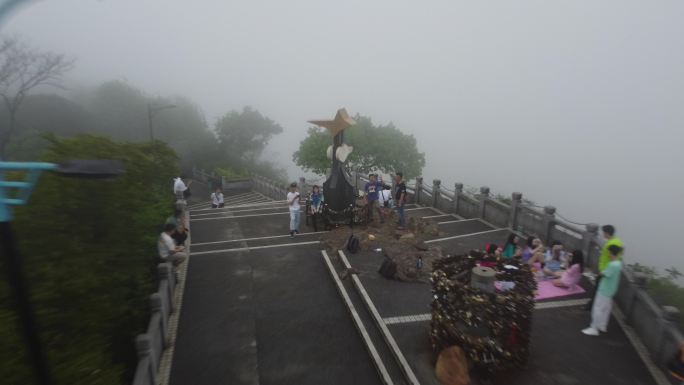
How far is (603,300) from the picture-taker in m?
7.91

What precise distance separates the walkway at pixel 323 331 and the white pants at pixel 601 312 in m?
0.29

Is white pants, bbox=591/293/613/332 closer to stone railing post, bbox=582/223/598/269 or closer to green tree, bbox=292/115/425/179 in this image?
stone railing post, bbox=582/223/598/269

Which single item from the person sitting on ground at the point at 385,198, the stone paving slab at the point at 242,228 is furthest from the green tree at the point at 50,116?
the person sitting on ground at the point at 385,198

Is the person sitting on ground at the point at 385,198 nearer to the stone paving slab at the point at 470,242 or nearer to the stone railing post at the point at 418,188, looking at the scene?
the stone railing post at the point at 418,188

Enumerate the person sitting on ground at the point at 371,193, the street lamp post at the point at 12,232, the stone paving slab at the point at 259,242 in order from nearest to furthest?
the street lamp post at the point at 12,232, the stone paving slab at the point at 259,242, the person sitting on ground at the point at 371,193

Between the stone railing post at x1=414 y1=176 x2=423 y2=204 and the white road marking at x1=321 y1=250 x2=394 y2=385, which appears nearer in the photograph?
the white road marking at x1=321 y1=250 x2=394 y2=385

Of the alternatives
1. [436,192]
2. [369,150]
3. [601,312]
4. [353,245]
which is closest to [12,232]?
[601,312]

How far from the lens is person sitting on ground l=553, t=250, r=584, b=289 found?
31.4ft

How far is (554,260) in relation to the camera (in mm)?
10586

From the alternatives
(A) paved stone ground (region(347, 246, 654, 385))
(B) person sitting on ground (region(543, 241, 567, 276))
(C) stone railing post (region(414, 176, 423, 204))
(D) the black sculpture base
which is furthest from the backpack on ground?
(C) stone railing post (region(414, 176, 423, 204))

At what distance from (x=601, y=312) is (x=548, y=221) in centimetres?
504

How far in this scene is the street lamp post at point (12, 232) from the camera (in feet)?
9.78

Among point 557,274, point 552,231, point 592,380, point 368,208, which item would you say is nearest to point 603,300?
point 592,380

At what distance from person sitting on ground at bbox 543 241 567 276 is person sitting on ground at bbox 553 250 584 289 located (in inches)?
16.1
